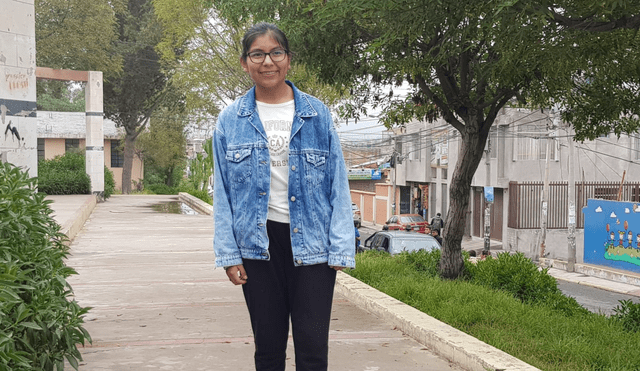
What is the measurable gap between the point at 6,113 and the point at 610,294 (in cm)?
1939

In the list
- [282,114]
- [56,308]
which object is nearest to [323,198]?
[282,114]

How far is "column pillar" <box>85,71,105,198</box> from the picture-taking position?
25.4 meters

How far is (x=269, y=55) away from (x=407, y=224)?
1306 inches

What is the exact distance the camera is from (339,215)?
3377 millimetres

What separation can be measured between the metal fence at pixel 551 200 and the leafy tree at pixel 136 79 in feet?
62.7

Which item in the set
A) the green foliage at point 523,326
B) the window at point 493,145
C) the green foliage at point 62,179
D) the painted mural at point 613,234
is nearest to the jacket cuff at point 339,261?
the green foliage at point 523,326

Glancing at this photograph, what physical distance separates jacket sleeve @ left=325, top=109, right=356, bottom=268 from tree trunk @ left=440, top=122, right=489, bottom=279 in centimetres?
668

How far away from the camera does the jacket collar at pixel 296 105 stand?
134 inches

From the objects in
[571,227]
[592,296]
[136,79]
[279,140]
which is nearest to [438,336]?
[279,140]

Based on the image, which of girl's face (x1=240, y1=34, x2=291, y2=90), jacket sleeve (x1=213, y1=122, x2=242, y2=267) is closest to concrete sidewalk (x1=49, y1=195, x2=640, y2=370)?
jacket sleeve (x1=213, y1=122, x2=242, y2=267)

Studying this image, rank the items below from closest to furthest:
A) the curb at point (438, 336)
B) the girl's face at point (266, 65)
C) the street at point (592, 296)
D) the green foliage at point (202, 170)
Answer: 1. the girl's face at point (266, 65)
2. the curb at point (438, 336)
3. the street at point (592, 296)
4. the green foliage at point (202, 170)

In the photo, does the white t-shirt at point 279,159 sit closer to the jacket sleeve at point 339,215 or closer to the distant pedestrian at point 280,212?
the distant pedestrian at point 280,212

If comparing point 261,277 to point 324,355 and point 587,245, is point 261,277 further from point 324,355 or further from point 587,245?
point 587,245

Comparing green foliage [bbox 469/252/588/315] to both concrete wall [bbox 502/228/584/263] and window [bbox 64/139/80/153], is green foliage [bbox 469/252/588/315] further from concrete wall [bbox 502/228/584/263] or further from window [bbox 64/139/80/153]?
window [bbox 64/139/80/153]
